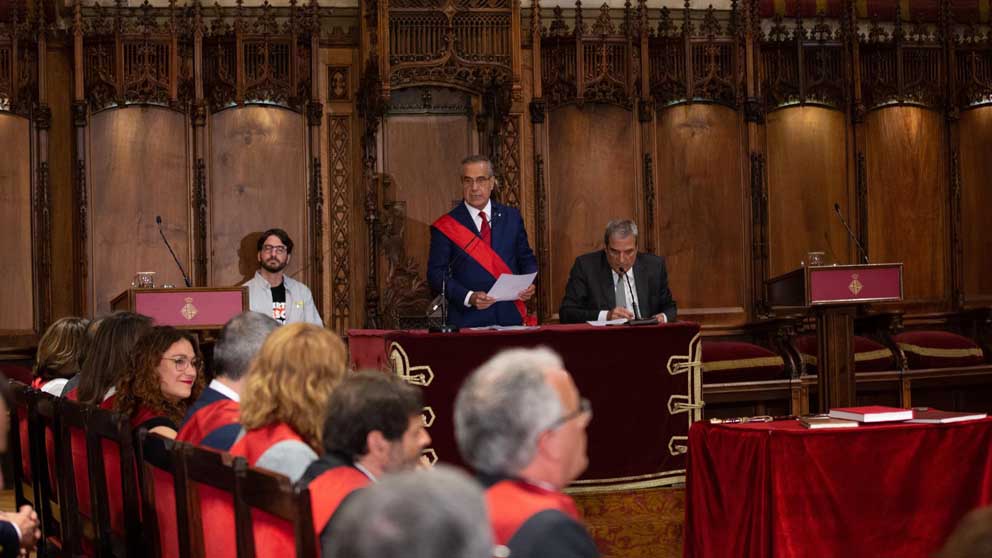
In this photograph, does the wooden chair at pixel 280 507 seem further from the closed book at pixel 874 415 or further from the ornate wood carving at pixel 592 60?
the ornate wood carving at pixel 592 60

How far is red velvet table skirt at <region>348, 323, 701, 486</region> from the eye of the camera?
5680 millimetres

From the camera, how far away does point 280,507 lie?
2.47 m

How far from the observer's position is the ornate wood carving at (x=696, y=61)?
9.97 metres

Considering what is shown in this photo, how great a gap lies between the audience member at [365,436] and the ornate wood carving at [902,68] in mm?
8565

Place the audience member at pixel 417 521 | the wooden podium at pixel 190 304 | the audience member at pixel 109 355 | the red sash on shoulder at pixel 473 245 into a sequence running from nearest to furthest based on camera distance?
the audience member at pixel 417 521 → the audience member at pixel 109 355 → the red sash on shoulder at pixel 473 245 → the wooden podium at pixel 190 304

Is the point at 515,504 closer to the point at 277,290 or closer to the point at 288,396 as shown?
the point at 288,396

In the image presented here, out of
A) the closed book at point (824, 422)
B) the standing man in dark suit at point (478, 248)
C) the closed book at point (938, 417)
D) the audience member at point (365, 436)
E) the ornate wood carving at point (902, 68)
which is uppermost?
the ornate wood carving at point (902, 68)

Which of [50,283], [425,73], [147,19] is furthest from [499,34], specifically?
[50,283]

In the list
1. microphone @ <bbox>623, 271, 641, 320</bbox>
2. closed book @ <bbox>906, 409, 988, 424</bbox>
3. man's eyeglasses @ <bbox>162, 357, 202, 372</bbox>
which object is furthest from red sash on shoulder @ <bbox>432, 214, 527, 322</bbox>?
man's eyeglasses @ <bbox>162, 357, 202, 372</bbox>

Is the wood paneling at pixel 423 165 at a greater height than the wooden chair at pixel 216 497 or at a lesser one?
greater

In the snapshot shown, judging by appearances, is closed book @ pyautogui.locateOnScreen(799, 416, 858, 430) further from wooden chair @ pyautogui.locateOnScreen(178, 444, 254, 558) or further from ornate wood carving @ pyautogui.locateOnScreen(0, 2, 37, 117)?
ornate wood carving @ pyautogui.locateOnScreen(0, 2, 37, 117)

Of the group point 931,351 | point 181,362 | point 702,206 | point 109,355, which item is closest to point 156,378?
point 181,362

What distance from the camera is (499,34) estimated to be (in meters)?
9.16

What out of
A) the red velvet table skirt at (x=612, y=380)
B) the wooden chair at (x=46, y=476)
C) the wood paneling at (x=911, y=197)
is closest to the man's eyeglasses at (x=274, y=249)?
the red velvet table skirt at (x=612, y=380)
